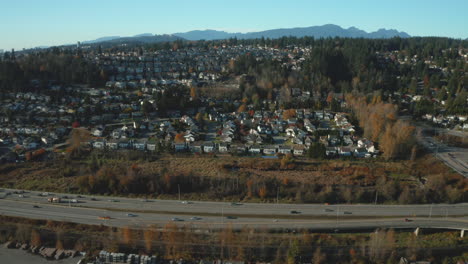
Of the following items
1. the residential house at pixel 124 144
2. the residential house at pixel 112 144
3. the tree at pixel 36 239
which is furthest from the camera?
the residential house at pixel 124 144

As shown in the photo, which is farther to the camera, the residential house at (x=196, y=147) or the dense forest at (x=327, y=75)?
the dense forest at (x=327, y=75)

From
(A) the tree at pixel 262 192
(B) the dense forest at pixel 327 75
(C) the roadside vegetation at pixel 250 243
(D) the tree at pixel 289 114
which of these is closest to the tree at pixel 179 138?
(A) the tree at pixel 262 192

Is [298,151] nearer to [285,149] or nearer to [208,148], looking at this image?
[285,149]

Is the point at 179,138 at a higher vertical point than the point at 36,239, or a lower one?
higher

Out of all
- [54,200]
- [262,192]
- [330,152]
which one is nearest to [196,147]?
[262,192]

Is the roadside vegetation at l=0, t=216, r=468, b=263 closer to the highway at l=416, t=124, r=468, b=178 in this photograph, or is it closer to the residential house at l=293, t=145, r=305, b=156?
the highway at l=416, t=124, r=468, b=178

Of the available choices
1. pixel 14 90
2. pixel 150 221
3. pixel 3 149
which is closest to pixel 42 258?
pixel 150 221

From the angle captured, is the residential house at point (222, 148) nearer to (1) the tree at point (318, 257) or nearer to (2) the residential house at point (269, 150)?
(2) the residential house at point (269, 150)

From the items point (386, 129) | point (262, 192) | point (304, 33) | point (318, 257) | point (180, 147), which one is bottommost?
point (318, 257)

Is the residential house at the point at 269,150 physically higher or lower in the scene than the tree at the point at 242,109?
lower
